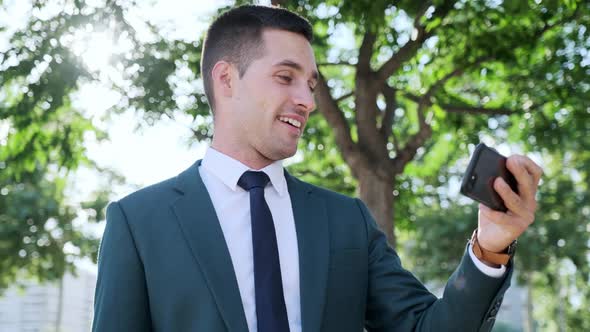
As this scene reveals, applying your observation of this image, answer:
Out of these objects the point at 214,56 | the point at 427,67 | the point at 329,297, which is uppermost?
the point at 427,67

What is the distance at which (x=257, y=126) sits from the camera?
2977mm

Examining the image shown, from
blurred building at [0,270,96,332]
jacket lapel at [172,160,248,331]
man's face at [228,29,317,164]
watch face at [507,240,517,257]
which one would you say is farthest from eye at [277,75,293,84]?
blurred building at [0,270,96,332]

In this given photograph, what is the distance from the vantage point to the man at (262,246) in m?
2.62

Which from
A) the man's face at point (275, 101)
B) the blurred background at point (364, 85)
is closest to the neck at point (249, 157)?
the man's face at point (275, 101)

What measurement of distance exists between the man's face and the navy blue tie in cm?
15

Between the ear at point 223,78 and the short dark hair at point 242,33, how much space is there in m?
0.03

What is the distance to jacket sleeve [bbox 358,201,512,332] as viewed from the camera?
2447 millimetres

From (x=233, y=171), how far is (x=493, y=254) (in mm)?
1034

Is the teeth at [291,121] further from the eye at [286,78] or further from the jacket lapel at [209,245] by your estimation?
the jacket lapel at [209,245]

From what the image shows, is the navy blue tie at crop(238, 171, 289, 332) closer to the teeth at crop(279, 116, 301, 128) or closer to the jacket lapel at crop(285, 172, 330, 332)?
the jacket lapel at crop(285, 172, 330, 332)

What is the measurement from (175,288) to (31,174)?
24.6ft

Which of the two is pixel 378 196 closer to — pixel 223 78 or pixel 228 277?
pixel 223 78

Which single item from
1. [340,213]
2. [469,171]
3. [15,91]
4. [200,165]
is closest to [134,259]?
[200,165]

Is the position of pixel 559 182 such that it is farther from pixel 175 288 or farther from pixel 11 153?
pixel 175 288
